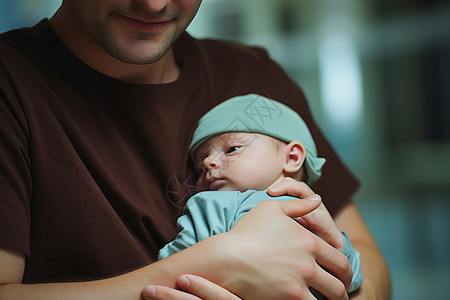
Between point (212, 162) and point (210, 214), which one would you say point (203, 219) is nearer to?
point (210, 214)

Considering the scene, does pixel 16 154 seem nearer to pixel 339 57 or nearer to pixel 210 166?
pixel 210 166

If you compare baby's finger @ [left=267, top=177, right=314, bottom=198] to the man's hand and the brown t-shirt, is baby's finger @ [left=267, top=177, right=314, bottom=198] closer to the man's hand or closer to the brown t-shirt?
the man's hand

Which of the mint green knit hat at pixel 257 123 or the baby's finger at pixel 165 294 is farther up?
the mint green knit hat at pixel 257 123

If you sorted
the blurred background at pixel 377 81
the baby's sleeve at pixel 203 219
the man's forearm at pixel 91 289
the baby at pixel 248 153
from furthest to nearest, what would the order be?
the blurred background at pixel 377 81, the baby at pixel 248 153, the baby's sleeve at pixel 203 219, the man's forearm at pixel 91 289

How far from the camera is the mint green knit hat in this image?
1153 mm

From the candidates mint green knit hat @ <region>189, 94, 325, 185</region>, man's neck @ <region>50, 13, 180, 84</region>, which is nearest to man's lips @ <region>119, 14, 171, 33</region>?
man's neck @ <region>50, 13, 180, 84</region>

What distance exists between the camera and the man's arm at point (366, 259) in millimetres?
1171

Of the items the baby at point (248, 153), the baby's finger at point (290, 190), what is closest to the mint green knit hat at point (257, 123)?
the baby at point (248, 153)

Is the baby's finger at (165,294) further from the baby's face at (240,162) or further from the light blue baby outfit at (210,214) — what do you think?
the baby's face at (240,162)

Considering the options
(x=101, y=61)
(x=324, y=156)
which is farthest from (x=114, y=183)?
(x=324, y=156)

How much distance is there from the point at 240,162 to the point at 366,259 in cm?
46

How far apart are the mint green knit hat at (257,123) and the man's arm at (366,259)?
218 mm

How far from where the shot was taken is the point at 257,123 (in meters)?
1.16

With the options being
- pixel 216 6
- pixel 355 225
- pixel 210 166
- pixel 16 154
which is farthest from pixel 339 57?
pixel 16 154
